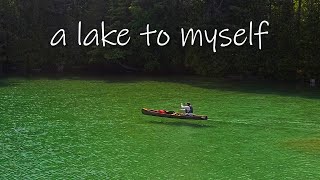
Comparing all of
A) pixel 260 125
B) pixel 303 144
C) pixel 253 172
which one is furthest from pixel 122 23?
pixel 253 172

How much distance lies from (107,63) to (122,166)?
74.6 ft

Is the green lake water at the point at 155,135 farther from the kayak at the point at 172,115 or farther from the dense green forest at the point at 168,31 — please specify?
the dense green forest at the point at 168,31

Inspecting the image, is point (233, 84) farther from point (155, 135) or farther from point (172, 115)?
point (155, 135)

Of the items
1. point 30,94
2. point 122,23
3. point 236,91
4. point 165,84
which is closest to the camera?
point 30,94

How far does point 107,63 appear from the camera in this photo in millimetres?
35125

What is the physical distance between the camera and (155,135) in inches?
632

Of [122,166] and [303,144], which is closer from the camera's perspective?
[122,166]

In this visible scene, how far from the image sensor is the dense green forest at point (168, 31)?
1171 inches

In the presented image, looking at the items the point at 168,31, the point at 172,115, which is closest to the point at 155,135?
the point at 172,115

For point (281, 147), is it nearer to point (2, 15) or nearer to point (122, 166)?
point (122, 166)

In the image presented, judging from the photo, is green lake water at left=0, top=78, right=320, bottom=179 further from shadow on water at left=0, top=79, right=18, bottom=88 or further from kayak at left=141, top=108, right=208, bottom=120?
shadow on water at left=0, top=79, right=18, bottom=88

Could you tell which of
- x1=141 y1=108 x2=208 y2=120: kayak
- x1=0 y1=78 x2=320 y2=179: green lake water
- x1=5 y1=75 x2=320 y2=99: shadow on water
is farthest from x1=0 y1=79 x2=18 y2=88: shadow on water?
x1=141 y1=108 x2=208 y2=120: kayak

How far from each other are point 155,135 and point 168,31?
1795cm

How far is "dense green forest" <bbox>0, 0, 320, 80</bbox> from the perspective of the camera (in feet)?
97.6
